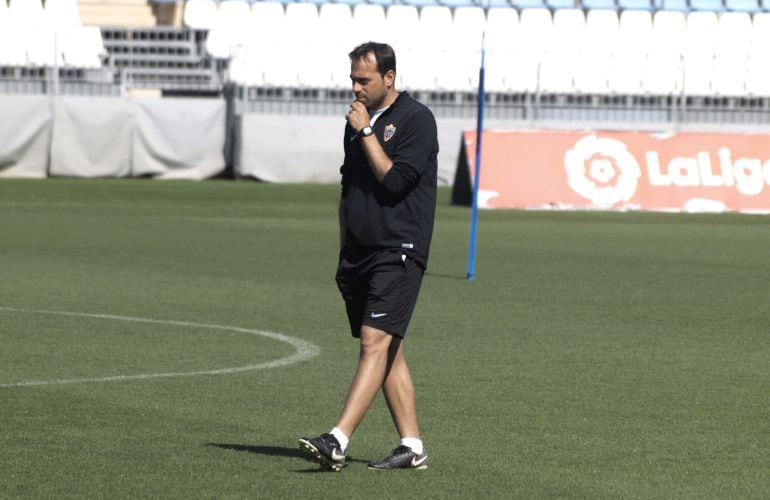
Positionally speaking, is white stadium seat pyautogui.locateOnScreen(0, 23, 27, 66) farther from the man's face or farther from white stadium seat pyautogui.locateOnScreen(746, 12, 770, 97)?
the man's face

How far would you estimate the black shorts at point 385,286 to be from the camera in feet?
23.3

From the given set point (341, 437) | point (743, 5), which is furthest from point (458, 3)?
point (341, 437)

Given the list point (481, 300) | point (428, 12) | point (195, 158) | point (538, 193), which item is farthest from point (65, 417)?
point (428, 12)

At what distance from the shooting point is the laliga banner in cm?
2781

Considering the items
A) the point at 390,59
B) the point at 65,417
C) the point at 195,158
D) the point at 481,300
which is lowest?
the point at 195,158

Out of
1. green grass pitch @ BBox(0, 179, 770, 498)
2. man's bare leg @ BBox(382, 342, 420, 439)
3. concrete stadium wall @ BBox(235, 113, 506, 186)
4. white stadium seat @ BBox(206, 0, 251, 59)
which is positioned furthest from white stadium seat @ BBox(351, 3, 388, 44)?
man's bare leg @ BBox(382, 342, 420, 439)

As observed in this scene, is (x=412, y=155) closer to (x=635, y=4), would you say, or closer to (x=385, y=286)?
(x=385, y=286)

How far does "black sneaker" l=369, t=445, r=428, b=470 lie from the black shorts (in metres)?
0.50

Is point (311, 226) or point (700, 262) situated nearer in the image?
point (700, 262)

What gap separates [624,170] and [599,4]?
14.5 meters

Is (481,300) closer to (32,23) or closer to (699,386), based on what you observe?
(699,386)

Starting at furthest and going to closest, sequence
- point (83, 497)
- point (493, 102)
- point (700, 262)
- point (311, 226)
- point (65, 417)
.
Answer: point (493, 102)
point (311, 226)
point (700, 262)
point (65, 417)
point (83, 497)

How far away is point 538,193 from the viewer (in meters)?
28.1

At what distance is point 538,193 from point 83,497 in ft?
72.5
